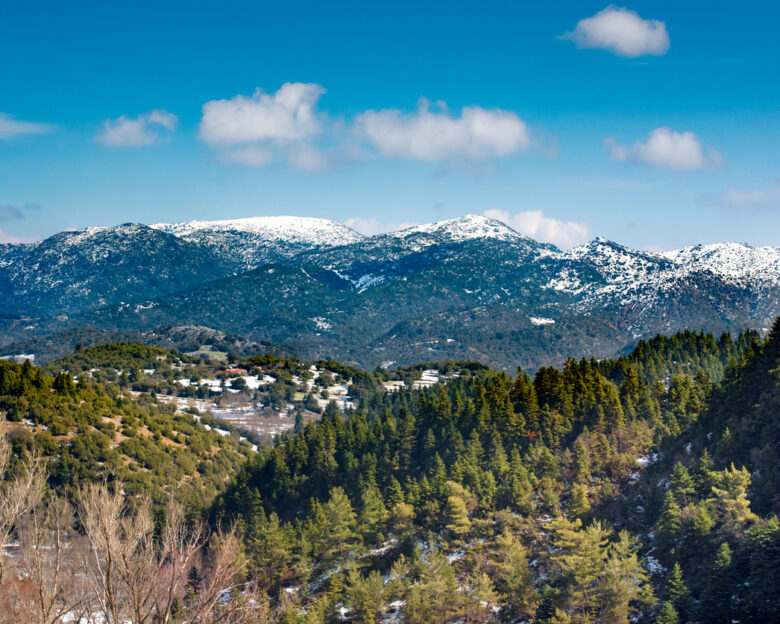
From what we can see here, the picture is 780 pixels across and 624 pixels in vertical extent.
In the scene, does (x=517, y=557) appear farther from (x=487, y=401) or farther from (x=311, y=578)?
(x=487, y=401)

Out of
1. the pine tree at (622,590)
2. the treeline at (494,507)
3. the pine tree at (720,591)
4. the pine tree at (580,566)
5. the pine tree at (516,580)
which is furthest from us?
the pine tree at (516,580)

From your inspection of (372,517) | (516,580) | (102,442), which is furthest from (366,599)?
(102,442)

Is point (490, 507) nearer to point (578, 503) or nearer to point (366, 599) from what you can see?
point (578, 503)

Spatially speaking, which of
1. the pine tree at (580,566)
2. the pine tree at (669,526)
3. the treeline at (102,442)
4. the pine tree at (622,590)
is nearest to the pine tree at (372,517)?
the pine tree at (580,566)

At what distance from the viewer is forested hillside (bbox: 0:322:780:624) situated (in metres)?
63.3

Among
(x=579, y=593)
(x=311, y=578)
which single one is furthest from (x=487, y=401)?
(x=579, y=593)

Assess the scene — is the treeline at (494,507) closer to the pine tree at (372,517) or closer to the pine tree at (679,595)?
the pine tree at (679,595)

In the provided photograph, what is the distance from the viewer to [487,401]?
11362 centimetres

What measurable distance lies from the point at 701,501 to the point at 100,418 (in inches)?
4829

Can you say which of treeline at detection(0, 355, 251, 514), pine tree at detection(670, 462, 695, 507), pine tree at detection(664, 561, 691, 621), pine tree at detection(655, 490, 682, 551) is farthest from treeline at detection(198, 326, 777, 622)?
treeline at detection(0, 355, 251, 514)

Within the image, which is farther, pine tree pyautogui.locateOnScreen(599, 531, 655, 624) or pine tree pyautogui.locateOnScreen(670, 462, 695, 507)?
pine tree pyautogui.locateOnScreen(670, 462, 695, 507)

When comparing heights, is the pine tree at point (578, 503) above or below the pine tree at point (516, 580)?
above

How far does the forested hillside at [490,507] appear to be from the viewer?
208 ft

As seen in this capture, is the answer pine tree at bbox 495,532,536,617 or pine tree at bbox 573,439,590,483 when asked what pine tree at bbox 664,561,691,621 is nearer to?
→ pine tree at bbox 495,532,536,617
